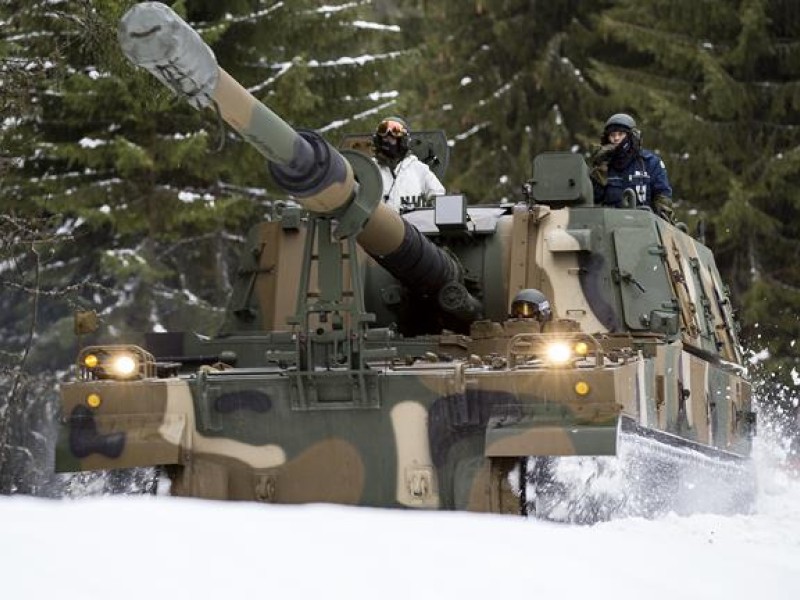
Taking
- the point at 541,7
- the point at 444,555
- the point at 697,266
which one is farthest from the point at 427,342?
the point at 541,7

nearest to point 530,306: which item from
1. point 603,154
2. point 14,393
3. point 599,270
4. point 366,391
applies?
point 599,270

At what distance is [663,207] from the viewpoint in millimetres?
14336

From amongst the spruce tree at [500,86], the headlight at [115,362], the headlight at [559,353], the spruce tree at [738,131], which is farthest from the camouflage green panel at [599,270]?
the spruce tree at [500,86]

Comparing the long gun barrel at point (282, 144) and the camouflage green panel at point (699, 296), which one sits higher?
the camouflage green panel at point (699, 296)

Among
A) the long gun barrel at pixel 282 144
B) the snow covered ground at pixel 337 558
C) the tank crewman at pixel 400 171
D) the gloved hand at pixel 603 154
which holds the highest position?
the gloved hand at pixel 603 154

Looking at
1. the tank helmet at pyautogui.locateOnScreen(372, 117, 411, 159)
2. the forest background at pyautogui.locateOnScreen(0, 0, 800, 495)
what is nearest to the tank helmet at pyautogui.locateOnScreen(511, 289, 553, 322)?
the tank helmet at pyautogui.locateOnScreen(372, 117, 411, 159)

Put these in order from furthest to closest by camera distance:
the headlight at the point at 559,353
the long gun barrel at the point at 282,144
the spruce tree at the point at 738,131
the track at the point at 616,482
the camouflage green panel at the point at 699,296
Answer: the spruce tree at the point at 738,131 < the camouflage green panel at the point at 699,296 < the headlight at the point at 559,353 < the track at the point at 616,482 < the long gun barrel at the point at 282,144

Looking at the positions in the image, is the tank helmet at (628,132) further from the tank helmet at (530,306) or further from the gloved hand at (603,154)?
the tank helmet at (530,306)

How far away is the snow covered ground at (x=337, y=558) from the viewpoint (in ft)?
19.8

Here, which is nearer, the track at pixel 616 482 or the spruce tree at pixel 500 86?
the track at pixel 616 482

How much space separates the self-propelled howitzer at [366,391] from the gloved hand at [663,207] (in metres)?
2.27

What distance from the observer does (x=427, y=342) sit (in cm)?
1155

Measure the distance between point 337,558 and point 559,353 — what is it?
11.3 feet

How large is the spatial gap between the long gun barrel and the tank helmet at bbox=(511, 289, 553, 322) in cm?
52
